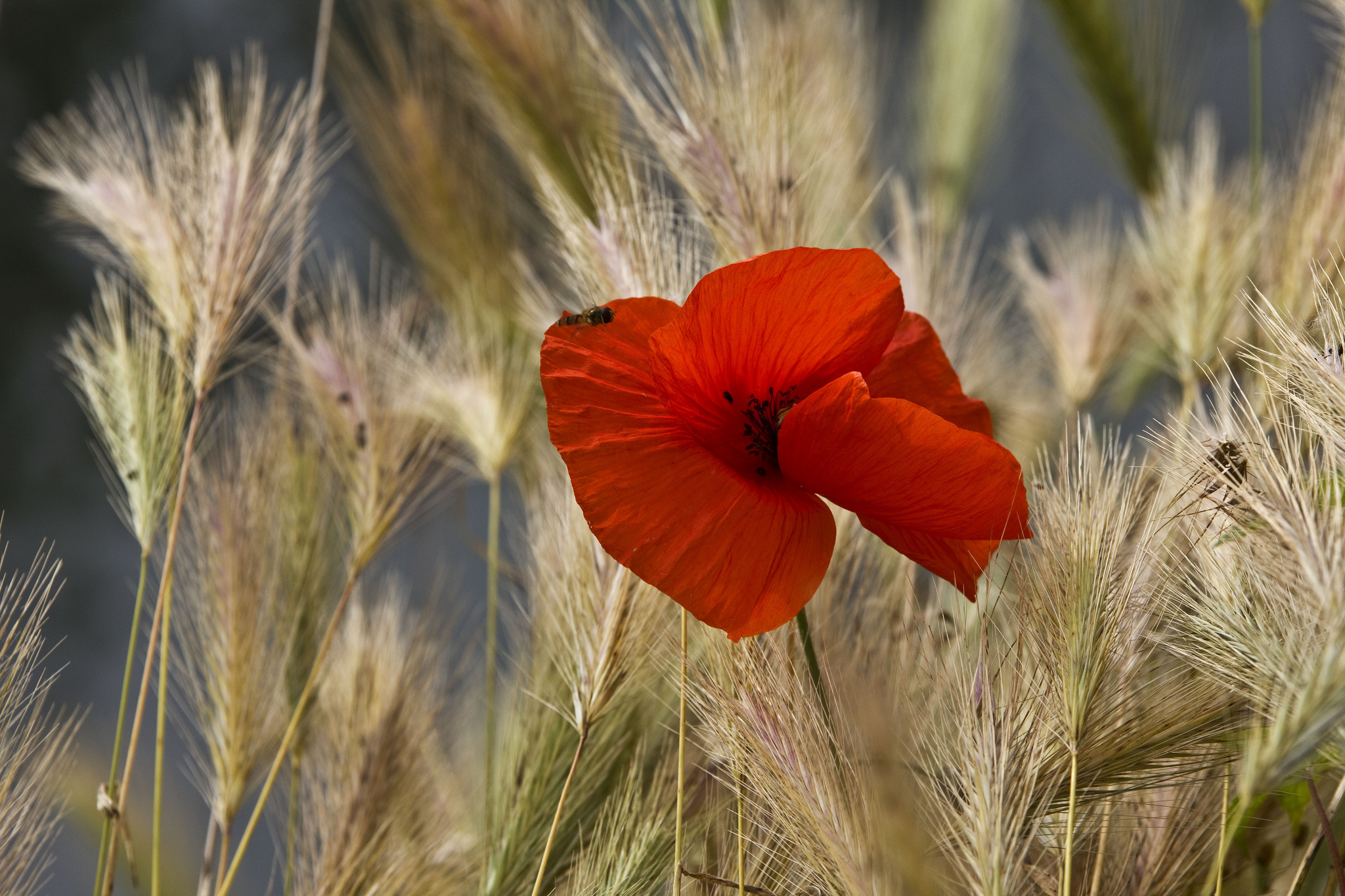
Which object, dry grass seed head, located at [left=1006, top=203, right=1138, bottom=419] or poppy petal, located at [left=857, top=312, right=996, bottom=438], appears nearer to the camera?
poppy petal, located at [left=857, top=312, right=996, bottom=438]

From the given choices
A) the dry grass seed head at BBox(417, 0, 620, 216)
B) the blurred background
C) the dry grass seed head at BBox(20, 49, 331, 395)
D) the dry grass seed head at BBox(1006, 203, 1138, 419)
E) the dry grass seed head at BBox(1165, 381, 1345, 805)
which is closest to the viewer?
the dry grass seed head at BBox(1165, 381, 1345, 805)

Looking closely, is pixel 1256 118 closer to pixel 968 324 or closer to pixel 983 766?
pixel 968 324

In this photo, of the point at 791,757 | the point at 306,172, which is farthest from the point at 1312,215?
the point at 306,172

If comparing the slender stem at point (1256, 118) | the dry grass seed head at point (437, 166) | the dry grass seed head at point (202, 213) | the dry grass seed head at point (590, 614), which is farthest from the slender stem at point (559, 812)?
the slender stem at point (1256, 118)

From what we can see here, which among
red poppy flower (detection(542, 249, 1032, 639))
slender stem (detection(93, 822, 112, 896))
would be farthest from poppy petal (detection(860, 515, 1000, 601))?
slender stem (detection(93, 822, 112, 896))

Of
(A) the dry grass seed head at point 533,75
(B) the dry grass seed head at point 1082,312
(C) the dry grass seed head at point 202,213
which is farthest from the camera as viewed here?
(B) the dry grass seed head at point 1082,312

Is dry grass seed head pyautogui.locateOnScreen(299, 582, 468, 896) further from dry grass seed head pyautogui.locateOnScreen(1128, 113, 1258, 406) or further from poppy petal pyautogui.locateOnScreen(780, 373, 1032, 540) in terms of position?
dry grass seed head pyautogui.locateOnScreen(1128, 113, 1258, 406)

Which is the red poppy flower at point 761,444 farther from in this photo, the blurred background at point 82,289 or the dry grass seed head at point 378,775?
the blurred background at point 82,289
